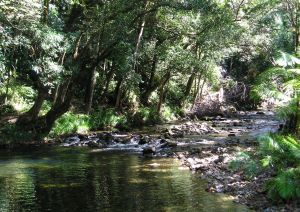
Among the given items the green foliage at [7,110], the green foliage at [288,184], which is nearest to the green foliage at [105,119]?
the green foliage at [7,110]

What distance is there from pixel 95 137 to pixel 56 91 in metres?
3.22

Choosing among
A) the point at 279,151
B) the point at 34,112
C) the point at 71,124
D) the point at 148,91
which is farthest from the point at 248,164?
the point at 148,91

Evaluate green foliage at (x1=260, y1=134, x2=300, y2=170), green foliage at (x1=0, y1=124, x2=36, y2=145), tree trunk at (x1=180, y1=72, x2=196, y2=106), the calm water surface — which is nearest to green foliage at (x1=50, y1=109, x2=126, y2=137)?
green foliage at (x1=0, y1=124, x2=36, y2=145)

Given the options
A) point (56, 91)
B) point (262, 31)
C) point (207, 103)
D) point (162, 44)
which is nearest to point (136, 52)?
point (162, 44)

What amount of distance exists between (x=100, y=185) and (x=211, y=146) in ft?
25.6

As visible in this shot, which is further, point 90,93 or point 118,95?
point 118,95

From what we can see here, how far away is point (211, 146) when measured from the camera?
19250 millimetres

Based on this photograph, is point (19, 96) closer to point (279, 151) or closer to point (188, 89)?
point (188, 89)

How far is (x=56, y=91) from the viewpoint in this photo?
74.5ft

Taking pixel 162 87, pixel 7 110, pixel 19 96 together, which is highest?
pixel 162 87

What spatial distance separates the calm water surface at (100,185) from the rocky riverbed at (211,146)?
590 mm

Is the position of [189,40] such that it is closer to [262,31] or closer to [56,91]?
[262,31]

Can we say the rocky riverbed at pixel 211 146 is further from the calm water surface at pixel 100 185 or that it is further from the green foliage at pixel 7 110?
the green foliage at pixel 7 110

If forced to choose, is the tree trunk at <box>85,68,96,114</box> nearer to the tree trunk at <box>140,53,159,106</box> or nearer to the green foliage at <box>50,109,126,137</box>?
the green foliage at <box>50,109,126,137</box>
